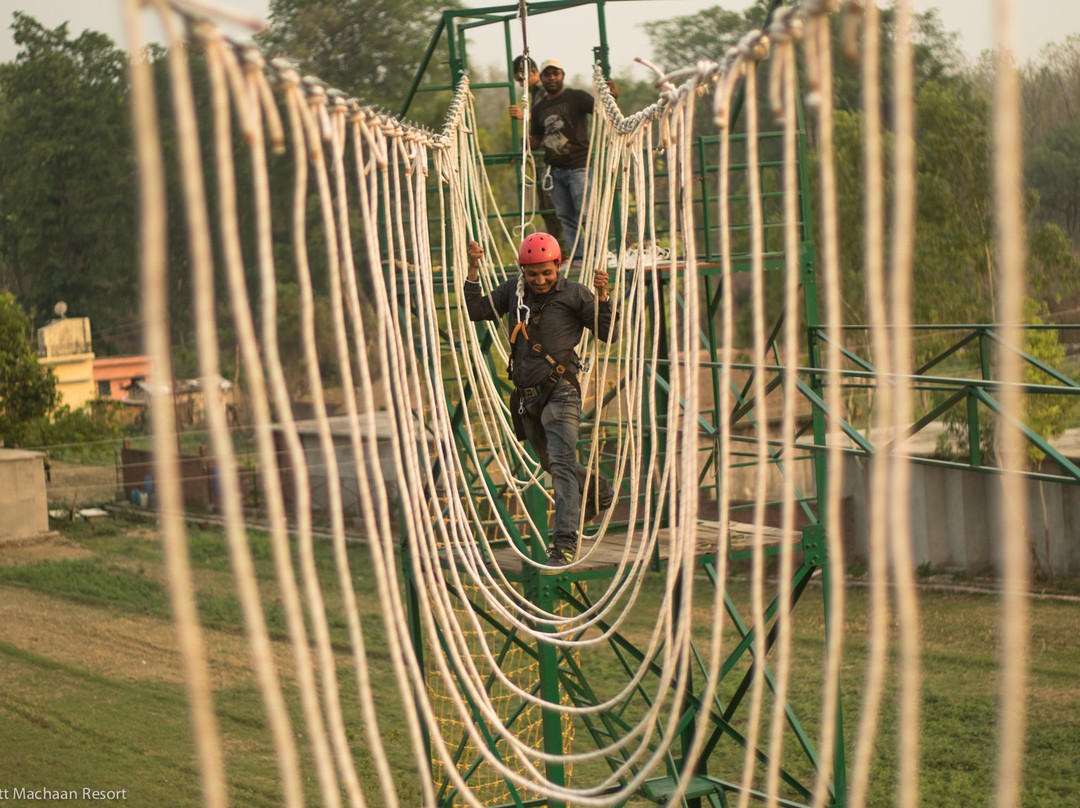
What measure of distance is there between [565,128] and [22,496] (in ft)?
46.4

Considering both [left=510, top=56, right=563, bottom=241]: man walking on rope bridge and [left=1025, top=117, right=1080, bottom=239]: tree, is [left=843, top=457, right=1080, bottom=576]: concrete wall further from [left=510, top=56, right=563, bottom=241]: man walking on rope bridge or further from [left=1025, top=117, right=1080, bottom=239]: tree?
[left=1025, top=117, right=1080, bottom=239]: tree

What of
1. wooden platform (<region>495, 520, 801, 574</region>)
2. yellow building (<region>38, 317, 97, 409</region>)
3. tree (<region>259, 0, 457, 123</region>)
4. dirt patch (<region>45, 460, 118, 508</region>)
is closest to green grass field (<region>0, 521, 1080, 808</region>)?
wooden platform (<region>495, 520, 801, 574</region>)

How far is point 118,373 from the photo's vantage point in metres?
33.0

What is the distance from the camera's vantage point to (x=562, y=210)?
8547mm

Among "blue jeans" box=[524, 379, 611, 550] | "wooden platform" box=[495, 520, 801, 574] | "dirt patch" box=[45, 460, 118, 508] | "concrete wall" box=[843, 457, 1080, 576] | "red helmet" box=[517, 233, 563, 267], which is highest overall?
"red helmet" box=[517, 233, 563, 267]

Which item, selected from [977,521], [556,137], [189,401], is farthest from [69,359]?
[556,137]

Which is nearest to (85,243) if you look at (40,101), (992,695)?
(40,101)

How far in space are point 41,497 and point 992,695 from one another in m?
13.3

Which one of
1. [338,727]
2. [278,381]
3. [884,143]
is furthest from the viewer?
[884,143]

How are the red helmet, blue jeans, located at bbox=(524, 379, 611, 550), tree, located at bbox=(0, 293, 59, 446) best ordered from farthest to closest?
tree, located at bbox=(0, 293, 59, 446) → blue jeans, located at bbox=(524, 379, 611, 550) → the red helmet

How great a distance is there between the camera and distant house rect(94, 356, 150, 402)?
3247cm

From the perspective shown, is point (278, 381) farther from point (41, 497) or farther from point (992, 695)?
point (41, 497)

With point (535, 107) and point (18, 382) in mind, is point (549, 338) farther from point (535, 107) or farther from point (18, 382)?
point (18, 382)

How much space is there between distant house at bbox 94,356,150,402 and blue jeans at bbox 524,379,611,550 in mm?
28017
